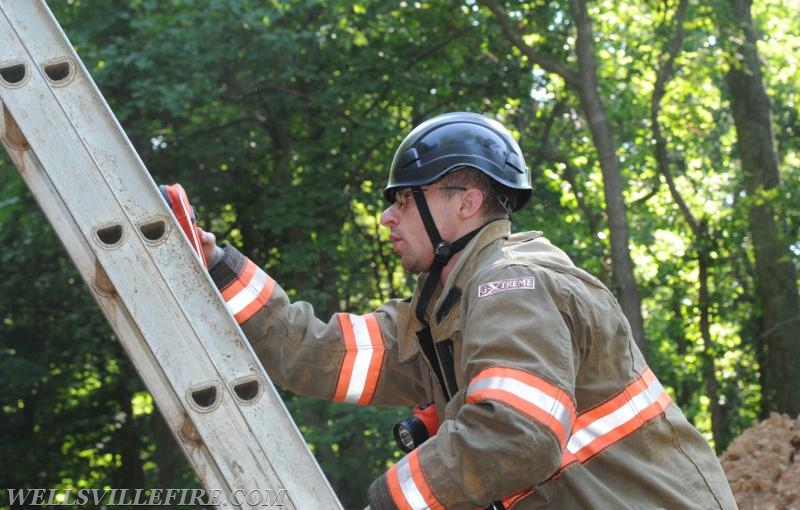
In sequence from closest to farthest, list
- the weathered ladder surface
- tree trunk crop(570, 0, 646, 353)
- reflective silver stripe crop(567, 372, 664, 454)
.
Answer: the weathered ladder surface → reflective silver stripe crop(567, 372, 664, 454) → tree trunk crop(570, 0, 646, 353)

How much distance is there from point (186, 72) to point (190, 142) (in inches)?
51.2

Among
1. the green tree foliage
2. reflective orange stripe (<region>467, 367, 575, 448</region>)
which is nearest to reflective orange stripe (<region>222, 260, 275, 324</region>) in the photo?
reflective orange stripe (<region>467, 367, 575, 448</region>)

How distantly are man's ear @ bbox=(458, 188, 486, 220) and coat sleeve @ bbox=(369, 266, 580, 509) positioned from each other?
2.01 feet

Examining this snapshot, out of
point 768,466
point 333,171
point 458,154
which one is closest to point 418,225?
point 458,154

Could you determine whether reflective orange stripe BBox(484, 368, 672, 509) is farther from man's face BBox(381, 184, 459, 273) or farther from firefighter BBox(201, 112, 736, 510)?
man's face BBox(381, 184, 459, 273)

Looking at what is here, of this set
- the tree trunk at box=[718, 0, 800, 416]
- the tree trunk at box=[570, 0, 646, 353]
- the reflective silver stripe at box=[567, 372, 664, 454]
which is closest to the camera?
the reflective silver stripe at box=[567, 372, 664, 454]

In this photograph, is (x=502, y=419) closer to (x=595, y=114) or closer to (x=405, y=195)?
(x=405, y=195)

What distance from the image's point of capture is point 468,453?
2475 mm

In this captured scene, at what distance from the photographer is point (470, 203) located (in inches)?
127

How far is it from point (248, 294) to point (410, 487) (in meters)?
1.19

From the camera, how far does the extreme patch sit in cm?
266

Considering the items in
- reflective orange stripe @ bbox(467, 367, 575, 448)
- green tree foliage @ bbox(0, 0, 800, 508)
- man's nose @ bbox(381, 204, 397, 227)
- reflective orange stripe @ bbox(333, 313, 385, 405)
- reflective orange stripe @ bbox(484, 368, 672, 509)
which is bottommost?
green tree foliage @ bbox(0, 0, 800, 508)

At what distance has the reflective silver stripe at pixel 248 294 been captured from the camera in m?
3.50

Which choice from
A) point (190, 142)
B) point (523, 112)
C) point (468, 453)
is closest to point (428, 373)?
point (468, 453)
